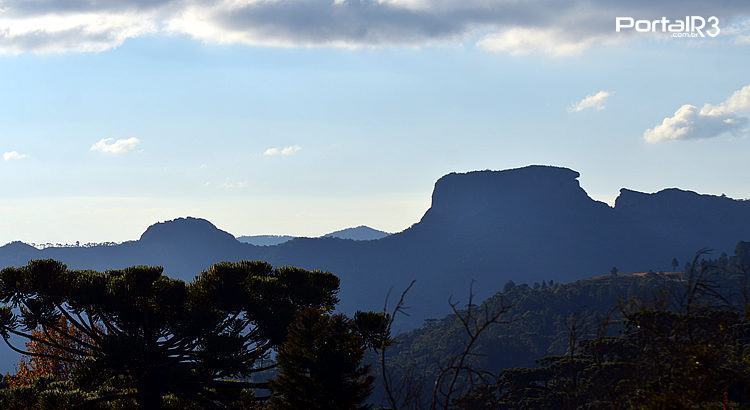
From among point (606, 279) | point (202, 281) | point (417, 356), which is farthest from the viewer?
point (606, 279)

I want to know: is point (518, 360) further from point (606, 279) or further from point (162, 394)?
point (162, 394)

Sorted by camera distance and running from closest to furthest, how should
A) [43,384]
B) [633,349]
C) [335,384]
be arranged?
[335,384]
[43,384]
[633,349]

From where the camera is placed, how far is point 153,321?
1859 centimetres

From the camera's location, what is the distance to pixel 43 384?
20.4m

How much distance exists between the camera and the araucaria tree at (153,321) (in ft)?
58.6

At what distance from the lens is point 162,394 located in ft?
64.1

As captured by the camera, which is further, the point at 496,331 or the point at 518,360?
the point at 496,331

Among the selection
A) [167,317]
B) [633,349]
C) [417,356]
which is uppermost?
[167,317]

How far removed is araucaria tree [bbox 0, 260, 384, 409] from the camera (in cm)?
1788

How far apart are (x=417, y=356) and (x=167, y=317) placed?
139 m

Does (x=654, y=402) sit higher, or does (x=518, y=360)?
(x=654, y=402)

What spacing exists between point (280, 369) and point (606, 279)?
604 feet

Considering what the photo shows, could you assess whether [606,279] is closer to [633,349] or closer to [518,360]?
[518,360]

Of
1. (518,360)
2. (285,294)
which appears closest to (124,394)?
(285,294)
